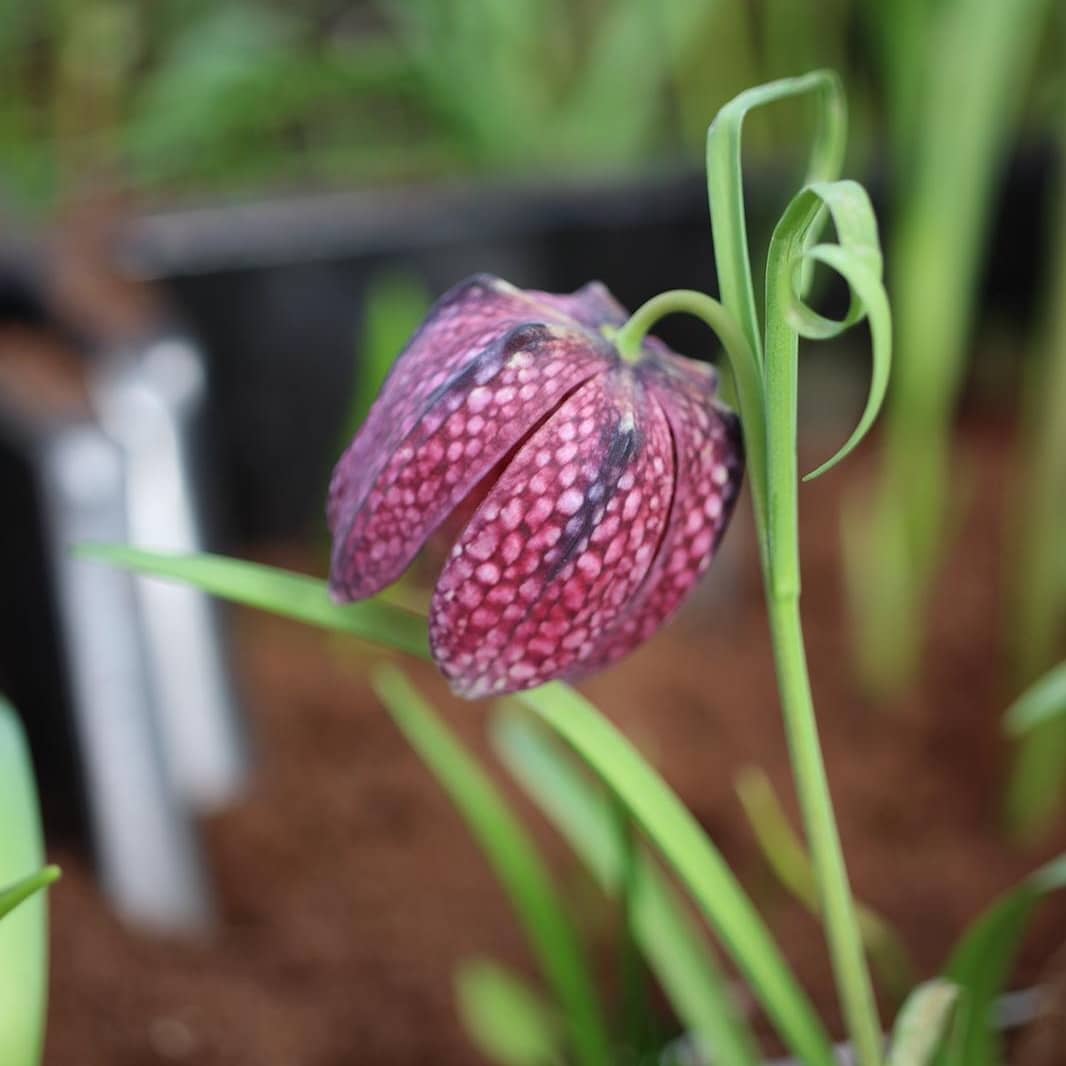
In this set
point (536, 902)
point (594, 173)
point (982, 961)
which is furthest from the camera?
point (594, 173)

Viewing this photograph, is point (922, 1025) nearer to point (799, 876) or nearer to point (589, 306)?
point (589, 306)

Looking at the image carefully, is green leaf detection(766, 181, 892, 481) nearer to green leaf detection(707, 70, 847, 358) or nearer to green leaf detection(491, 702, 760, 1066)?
green leaf detection(707, 70, 847, 358)

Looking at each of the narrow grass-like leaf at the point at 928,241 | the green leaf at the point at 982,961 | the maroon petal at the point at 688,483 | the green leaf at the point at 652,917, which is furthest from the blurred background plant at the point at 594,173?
the maroon petal at the point at 688,483

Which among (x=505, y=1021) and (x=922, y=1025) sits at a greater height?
(x=922, y=1025)

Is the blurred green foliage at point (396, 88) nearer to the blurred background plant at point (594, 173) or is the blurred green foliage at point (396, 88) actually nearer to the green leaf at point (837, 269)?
the blurred background plant at point (594, 173)

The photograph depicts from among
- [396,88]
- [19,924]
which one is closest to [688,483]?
[19,924]

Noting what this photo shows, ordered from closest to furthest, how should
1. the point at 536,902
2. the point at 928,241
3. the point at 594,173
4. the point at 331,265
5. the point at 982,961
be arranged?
1. the point at 982,961
2. the point at 536,902
3. the point at 928,241
4. the point at 331,265
5. the point at 594,173
